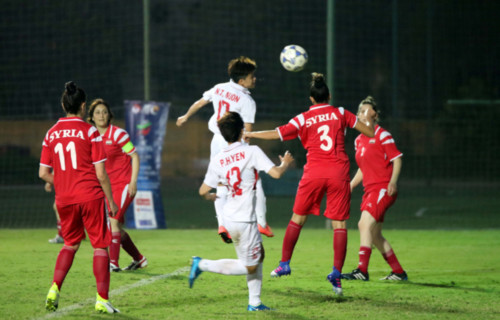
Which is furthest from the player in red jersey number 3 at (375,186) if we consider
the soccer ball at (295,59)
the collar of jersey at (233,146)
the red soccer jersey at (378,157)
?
the collar of jersey at (233,146)

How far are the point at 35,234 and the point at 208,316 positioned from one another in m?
8.07

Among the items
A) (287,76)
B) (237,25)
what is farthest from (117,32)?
(287,76)

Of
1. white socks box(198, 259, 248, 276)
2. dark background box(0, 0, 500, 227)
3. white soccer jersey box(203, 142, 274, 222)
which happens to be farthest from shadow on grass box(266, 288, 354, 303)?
dark background box(0, 0, 500, 227)

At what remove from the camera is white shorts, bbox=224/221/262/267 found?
20.2 feet

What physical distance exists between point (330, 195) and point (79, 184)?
2584 mm

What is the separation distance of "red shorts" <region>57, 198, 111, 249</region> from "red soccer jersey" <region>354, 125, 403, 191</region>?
10.2 ft

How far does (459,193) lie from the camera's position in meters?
25.7

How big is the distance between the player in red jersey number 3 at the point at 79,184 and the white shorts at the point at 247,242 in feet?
3.55

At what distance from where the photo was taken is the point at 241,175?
6.21 m

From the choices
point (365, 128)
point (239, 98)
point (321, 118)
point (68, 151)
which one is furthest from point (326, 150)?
point (68, 151)

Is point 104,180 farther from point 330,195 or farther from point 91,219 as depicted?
point 330,195

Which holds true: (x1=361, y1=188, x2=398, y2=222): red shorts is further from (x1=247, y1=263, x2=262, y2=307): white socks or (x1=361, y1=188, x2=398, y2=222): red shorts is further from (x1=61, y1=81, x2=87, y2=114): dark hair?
(x1=61, y1=81, x2=87, y2=114): dark hair

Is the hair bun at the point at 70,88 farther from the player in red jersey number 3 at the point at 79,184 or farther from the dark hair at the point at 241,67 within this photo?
the dark hair at the point at 241,67

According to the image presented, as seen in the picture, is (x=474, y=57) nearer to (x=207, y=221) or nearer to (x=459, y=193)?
(x=459, y=193)
